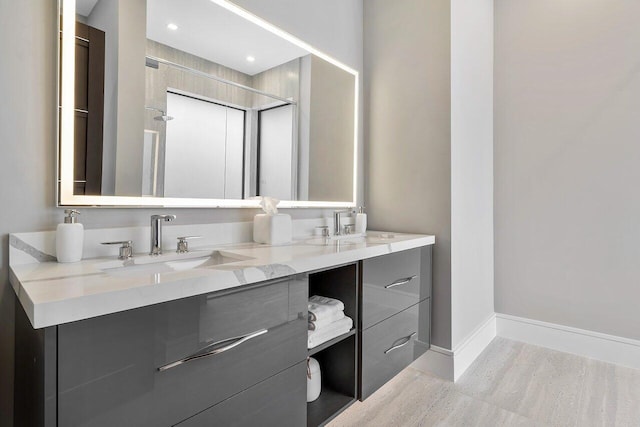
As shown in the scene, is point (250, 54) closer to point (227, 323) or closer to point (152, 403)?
point (227, 323)

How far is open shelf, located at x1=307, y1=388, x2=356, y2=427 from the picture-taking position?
1300mm

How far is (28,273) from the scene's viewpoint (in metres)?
0.87

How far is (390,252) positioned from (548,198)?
1.48 m

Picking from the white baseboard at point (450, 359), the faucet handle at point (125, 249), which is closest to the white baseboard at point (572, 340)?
the white baseboard at point (450, 359)

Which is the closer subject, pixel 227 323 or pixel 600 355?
pixel 227 323

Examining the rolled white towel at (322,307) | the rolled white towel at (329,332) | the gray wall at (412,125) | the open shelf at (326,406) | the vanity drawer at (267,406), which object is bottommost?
the open shelf at (326,406)

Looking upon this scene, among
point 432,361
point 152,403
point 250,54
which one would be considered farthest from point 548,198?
point 152,403

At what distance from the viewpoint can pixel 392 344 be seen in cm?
160

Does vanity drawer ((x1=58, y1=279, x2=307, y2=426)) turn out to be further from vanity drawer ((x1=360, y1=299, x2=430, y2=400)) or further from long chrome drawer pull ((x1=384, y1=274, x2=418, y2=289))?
long chrome drawer pull ((x1=384, y1=274, x2=418, y2=289))

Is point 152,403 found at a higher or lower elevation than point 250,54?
lower

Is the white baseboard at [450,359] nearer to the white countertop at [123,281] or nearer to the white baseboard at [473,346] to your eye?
the white baseboard at [473,346]

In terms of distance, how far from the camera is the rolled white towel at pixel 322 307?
129 cm

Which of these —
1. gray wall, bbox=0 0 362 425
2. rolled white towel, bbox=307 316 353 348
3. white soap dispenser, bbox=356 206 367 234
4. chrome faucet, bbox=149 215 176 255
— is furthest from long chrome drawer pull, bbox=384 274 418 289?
gray wall, bbox=0 0 362 425

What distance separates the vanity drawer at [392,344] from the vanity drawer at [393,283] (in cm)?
4
